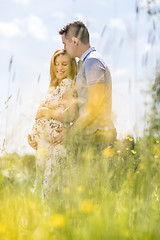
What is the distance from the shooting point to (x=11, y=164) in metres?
2.20

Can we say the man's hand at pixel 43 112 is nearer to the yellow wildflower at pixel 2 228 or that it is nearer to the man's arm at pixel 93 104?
the man's arm at pixel 93 104

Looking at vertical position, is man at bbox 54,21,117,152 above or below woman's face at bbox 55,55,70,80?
below

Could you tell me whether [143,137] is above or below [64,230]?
above

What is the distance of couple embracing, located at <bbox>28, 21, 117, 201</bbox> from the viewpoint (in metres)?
2.42

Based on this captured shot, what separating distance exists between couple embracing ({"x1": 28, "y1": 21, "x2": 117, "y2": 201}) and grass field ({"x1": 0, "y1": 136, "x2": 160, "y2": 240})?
7.8 inches

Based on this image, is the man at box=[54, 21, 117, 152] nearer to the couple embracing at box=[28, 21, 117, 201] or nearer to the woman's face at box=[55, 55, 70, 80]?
the couple embracing at box=[28, 21, 117, 201]

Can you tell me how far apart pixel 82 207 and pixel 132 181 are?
543mm

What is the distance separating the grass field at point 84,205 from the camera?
1.43 m

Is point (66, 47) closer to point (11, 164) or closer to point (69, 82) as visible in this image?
point (69, 82)

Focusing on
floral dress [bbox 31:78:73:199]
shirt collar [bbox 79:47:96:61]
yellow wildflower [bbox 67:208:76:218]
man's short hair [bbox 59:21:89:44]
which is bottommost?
yellow wildflower [bbox 67:208:76:218]

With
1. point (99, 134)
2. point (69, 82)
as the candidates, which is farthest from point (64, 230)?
point (69, 82)

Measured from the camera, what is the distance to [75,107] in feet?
8.71

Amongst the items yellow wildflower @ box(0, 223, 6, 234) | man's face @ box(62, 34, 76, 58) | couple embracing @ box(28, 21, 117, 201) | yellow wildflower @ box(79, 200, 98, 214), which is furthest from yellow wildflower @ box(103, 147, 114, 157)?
man's face @ box(62, 34, 76, 58)

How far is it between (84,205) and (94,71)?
1.36 metres
